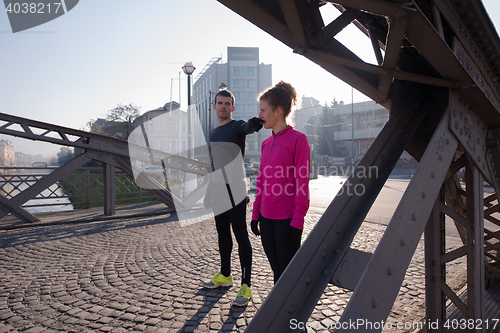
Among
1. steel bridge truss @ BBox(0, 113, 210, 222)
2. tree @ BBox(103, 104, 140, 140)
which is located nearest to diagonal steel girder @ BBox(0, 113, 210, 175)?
steel bridge truss @ BBox(0, 113, 210, 222)

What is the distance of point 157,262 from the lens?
14.6ft

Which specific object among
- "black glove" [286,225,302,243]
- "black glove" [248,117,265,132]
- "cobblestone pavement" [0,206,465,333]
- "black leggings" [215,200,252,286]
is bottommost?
"cobblestone pavement" [0,206,465,333]

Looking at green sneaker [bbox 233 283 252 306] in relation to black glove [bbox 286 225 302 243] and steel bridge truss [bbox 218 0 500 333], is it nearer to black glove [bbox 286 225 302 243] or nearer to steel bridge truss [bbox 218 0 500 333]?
black glove [bbox 286 225 302 243]

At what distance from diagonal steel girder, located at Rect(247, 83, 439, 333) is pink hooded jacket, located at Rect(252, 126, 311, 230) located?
0.41 metres

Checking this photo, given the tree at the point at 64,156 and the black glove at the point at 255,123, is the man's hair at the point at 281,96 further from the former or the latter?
the tree at the point at 64,156

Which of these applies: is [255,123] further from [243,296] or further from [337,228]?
[243,296]

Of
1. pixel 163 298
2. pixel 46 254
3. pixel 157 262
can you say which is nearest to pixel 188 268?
pixel 157 262

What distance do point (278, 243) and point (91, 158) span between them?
6925 mm

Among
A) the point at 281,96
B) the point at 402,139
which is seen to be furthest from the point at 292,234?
the point at 281,96

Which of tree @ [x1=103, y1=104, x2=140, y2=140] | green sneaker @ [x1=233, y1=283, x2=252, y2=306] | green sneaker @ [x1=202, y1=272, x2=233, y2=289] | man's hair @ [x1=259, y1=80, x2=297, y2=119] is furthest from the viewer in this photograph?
tree @ [x1=103, y1=104, x2=140, y2=140]

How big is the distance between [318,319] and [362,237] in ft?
11.7

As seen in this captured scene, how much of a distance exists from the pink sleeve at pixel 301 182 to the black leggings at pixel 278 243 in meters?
0.12

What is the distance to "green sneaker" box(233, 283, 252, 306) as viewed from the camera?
2.96 metres

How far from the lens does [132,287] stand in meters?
3.50
